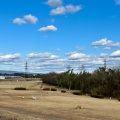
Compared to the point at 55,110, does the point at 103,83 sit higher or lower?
higher

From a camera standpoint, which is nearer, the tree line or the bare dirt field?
the bare dirt field

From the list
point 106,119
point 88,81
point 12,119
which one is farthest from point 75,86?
point 12,119

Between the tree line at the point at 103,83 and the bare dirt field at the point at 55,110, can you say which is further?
the tree line at the point at 103,83

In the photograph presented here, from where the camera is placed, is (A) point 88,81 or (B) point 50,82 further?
(B) point 50,82

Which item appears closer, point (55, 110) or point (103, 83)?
point (55, 110)

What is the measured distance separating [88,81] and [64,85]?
101 ft

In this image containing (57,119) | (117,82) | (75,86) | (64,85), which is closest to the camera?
(57,119)

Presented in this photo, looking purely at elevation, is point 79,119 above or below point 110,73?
below

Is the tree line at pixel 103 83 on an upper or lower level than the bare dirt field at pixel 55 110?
upper

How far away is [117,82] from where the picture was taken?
3521 inches

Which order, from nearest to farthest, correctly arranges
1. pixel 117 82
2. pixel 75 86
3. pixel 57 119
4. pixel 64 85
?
pixel 57 119 → pixel 117 82 → pixel 75 86 → pixel 64 85

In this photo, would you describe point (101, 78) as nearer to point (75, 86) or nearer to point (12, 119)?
point (75, 86)

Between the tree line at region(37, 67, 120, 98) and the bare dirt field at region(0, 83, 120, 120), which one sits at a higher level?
the tree line at region(37, 67, 120, 98)

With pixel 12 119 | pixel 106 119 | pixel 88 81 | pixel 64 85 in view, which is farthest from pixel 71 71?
pixel 12 119
